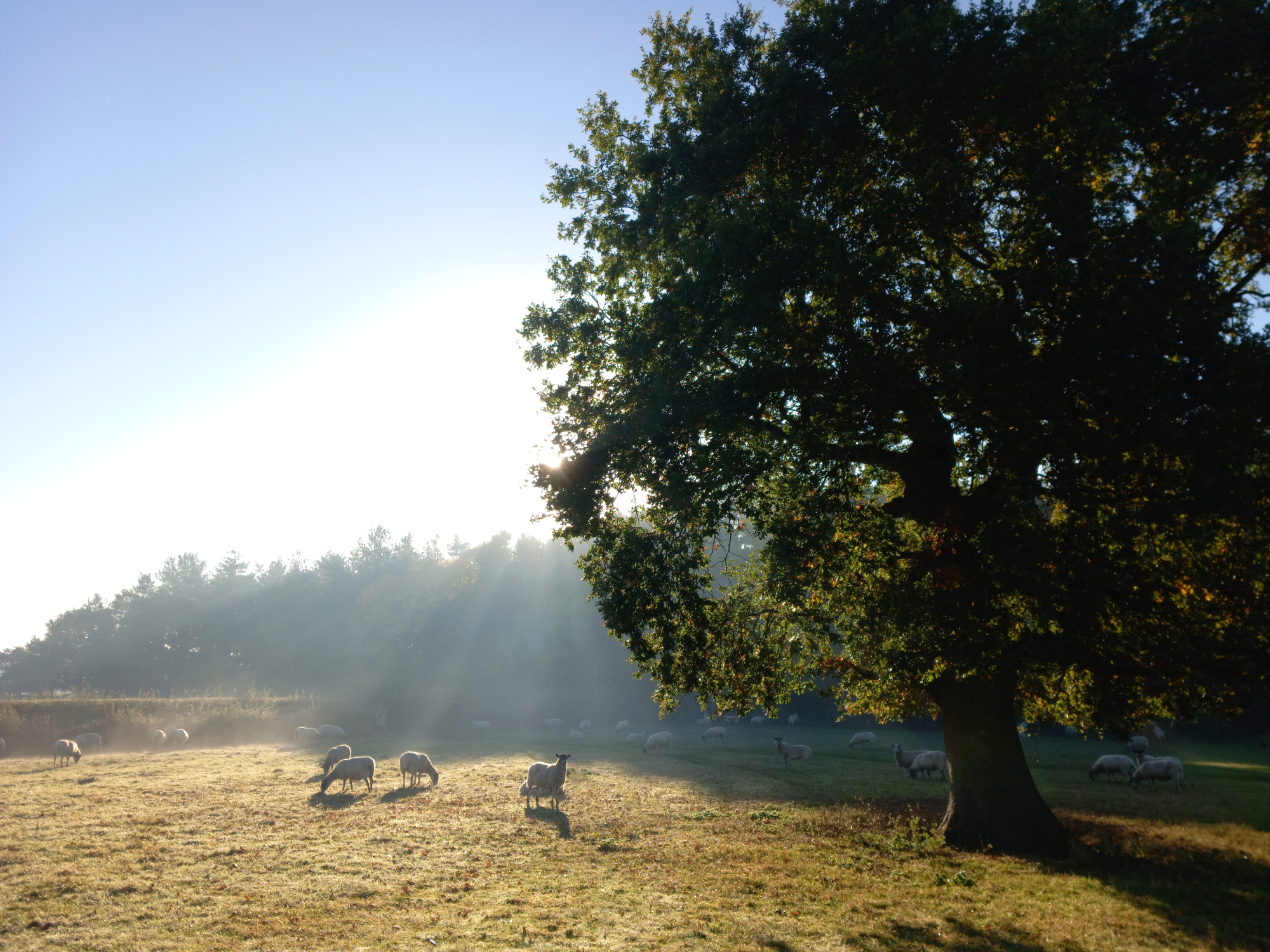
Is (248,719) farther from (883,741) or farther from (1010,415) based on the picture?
(1010,415)

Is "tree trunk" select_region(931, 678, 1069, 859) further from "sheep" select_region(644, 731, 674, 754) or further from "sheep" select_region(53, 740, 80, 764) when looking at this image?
"sheep" select_region(53, 740, 80, 764)

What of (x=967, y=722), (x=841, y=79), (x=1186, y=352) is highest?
(x=841, y=79)

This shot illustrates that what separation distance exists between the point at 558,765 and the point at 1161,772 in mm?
20016

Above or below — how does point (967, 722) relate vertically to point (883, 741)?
above

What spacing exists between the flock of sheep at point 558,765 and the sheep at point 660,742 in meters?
0.04

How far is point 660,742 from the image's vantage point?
1532 inches

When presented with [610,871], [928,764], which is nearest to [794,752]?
[928,764]

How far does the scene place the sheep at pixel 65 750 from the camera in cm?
3080

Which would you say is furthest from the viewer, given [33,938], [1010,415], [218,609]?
[218,609]

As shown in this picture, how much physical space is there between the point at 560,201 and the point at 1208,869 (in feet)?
60.0

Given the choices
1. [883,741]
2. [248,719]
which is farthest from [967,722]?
[248,719]

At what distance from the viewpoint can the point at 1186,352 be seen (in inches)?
363

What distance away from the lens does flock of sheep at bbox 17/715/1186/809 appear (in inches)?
838

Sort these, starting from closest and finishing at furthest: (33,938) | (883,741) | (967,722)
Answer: (33,938)
(967,722)
(883,741)
